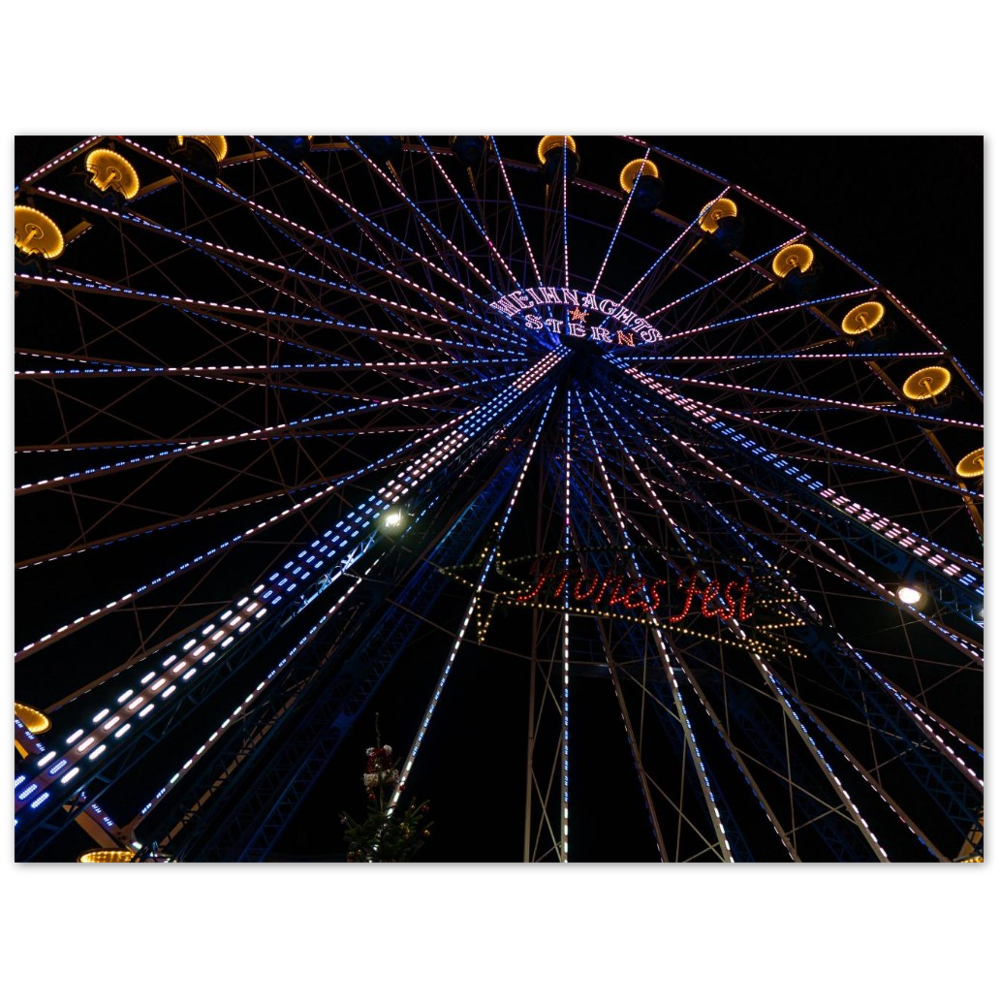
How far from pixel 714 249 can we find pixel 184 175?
8.02m

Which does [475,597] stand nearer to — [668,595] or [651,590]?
[651,590]

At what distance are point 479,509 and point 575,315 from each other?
120 inches

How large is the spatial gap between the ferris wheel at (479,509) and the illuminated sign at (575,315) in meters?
0.06

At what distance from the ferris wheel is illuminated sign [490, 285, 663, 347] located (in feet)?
0.21

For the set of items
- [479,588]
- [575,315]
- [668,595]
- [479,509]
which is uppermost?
[575,315]

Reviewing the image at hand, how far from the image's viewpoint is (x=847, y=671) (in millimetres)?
9977

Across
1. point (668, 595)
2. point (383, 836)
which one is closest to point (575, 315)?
point (668, 595)

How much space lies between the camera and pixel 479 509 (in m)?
10.9

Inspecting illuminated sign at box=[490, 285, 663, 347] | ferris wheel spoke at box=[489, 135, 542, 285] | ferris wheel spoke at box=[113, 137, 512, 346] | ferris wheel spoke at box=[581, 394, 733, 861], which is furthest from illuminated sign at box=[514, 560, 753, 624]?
ferris wheel spoke at box=[489, 135, 542, 285]

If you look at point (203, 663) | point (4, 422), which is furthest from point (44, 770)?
point (4, 422)

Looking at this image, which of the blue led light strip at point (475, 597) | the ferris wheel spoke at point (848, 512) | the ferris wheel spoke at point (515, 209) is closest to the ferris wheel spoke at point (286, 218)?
the ferris wheel spoke at point (515, 209)

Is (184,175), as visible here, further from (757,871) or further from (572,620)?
(572,620)

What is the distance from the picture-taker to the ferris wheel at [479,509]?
8.62m

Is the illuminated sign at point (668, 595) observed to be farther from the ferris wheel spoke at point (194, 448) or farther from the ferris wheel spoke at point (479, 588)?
the ferris wheel spoke at point (194, 448)
